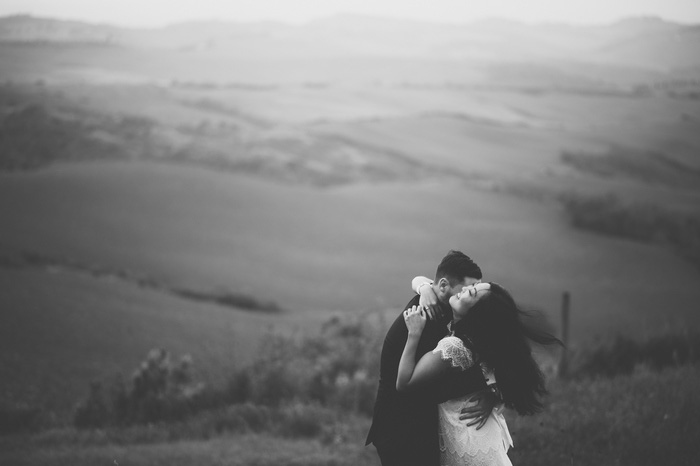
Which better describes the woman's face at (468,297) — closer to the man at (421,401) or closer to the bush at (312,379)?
the man at (421,401)

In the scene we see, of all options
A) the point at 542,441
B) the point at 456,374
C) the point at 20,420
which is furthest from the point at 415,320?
the point at 20,420

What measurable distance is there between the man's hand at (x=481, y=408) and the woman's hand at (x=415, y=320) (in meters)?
0.48

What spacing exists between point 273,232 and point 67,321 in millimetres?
7472

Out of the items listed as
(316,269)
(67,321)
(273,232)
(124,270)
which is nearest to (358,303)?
(316,269)

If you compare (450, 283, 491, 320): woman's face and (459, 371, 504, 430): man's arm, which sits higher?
(450, 283, 491, 320): woman's face

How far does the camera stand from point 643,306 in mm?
15336

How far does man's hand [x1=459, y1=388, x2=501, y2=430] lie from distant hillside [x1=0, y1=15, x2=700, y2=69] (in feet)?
54.7

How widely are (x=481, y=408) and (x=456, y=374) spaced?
0.77ft

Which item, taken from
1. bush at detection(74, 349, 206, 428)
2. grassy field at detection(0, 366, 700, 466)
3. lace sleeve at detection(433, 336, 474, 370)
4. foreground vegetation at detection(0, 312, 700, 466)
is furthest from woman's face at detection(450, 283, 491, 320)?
bush at detection(74, 349, 206, 428)

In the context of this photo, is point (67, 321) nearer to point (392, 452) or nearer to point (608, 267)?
point (392, 452)

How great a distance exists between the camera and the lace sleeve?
9.09 feet

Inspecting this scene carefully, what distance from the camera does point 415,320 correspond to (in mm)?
2787

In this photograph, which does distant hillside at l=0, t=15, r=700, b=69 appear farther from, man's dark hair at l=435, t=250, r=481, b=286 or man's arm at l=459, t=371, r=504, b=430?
man's arm at l=459, t=371, r=504, b=430

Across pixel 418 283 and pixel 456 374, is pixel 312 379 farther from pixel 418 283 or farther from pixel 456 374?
pixel 456 374
